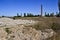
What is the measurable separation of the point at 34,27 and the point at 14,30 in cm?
282

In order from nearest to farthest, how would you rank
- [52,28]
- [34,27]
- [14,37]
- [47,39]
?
1. [14,37]
2. [47,39]
3. [34,27]
4. [52,28]

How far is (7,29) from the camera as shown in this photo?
15281mm

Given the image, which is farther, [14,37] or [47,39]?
[47,39]

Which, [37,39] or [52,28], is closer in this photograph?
[37,39]

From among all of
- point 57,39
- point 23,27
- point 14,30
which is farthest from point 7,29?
point 57,39

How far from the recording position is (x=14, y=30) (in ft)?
50.6

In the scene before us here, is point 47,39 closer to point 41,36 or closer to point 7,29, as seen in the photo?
point 41,36

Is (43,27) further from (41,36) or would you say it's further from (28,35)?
(28,35)

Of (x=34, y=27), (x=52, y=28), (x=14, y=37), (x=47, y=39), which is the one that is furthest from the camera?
(x=52, y=28)

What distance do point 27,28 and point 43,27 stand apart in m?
2.29

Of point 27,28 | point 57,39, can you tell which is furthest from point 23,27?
point 57,39

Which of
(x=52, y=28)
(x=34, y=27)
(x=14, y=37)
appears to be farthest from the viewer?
(x=52, y=28)

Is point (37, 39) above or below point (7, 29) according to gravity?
below

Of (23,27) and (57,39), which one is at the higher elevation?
(23,27)
